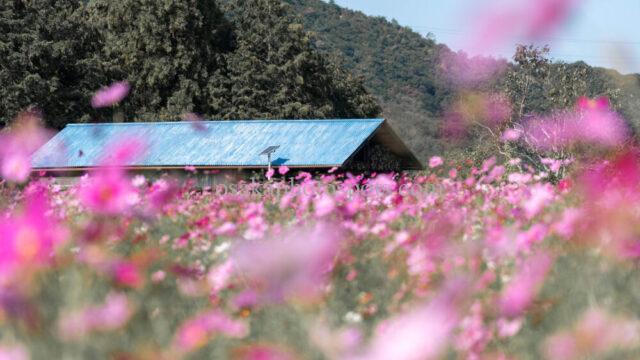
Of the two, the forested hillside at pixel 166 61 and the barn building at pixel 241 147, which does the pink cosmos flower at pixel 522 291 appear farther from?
the forested hillside at pixel 166 61

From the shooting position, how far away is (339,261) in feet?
10.6

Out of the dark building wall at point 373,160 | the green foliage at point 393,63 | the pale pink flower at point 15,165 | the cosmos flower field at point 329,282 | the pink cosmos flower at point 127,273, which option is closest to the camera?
the cosmos flower field at point 329,282

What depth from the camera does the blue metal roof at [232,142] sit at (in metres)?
26.4

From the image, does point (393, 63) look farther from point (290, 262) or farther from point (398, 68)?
point (290, 262)

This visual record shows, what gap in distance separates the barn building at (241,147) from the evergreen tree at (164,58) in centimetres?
862

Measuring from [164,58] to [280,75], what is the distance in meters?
5.17

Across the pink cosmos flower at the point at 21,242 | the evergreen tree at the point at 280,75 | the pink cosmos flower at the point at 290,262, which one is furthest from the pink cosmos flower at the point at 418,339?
the evergreen tree at the point at 280,75

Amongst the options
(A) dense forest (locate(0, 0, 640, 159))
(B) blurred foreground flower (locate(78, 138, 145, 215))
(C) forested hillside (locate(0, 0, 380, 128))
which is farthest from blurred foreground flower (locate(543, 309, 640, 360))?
(C) forested hillside (locate(0, 0, 380, 128))

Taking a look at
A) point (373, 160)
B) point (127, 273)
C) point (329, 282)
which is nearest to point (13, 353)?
point (127, 273)

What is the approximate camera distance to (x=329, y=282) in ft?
10.1

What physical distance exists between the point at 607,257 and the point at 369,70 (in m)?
83.2

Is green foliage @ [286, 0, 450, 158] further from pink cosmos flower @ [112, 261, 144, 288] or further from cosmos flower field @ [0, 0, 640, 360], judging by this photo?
pink cosmos flower @ [112, 261, 144, 288]

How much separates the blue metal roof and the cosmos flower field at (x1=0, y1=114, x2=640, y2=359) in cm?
2150

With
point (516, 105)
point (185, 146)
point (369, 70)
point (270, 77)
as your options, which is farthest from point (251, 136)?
point (369, 70)
